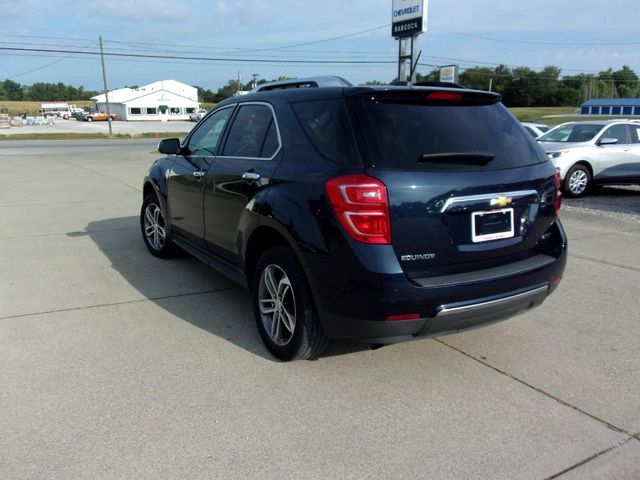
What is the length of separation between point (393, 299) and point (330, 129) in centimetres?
109

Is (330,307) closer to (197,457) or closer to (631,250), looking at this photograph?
(197,457)

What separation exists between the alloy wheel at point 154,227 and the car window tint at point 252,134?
6.24 ft

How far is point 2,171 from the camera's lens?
15859mm

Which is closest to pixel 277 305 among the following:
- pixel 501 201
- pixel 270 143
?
pixel 270 143

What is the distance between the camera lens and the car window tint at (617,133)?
472 inches

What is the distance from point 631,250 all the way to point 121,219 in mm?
7215

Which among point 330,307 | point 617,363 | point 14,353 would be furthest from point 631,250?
point 14,353

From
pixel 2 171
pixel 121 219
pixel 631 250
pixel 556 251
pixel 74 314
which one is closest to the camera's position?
pixel 556 251

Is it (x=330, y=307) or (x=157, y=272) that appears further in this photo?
(x=157, y=272)

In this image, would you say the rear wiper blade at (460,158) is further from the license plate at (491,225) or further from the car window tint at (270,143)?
the car window tint at (270,143)

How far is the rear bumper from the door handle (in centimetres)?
87

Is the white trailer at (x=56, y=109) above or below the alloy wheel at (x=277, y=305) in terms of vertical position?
above

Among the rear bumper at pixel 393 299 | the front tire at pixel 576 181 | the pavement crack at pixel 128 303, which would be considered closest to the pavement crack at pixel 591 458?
the rear bumper at pixel 393 299

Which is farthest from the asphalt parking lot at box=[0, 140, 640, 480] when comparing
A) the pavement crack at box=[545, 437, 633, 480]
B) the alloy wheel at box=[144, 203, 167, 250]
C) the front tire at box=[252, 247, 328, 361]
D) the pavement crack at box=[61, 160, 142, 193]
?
the pavement crack at box=[61, 160, 142, 193]
